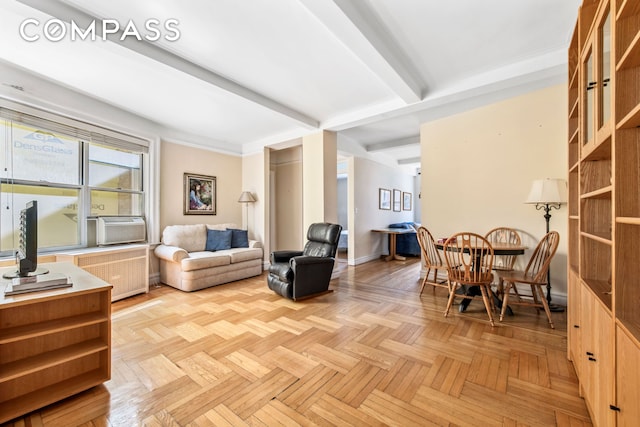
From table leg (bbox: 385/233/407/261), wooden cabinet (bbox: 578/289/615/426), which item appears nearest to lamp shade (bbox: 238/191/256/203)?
table leg (bbox: 385/233/407/261)

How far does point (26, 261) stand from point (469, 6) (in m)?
3.41

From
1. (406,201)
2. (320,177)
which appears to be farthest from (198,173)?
(406,201)

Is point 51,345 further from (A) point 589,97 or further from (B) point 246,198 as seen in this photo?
(B) point 246,198

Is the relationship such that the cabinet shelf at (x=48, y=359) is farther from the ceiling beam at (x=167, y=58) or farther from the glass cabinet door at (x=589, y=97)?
the glass cabinet door at (x=589, y=97)

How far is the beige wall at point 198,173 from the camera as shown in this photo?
442 cm

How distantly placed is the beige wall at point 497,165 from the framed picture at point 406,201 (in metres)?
3.38

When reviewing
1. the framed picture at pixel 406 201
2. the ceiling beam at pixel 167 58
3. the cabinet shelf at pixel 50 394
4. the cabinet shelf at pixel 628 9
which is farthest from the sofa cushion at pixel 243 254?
the framed picture at pixel 406 201

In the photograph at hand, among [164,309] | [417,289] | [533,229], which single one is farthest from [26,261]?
[533,229]

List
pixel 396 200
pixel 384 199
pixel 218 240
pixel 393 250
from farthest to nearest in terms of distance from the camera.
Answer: pixel 396 200, pixel 384 199, pixel 393 250, pixel 218 240

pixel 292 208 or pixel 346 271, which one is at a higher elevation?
pixel 292 208

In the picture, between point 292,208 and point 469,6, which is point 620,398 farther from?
point 292,208

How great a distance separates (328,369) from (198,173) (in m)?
4.13

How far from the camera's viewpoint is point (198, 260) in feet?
12.3

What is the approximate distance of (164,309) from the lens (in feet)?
10.00
